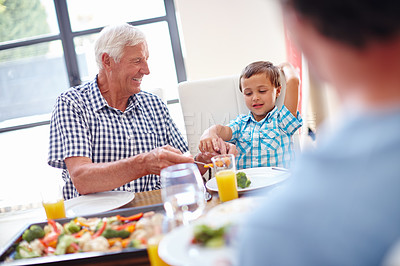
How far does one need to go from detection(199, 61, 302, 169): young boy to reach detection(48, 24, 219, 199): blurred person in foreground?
366 millimetres

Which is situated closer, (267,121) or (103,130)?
(103,130)

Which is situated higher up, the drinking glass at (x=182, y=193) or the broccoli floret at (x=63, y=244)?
the drinking glass at (x=182, y=193)

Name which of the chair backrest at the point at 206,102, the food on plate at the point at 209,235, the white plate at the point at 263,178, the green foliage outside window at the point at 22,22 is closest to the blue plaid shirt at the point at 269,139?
the chair backrest at the point at 206,102

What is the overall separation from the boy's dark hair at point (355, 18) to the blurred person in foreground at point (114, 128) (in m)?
1.14

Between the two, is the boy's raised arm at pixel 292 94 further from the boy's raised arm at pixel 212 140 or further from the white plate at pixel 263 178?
the white plate at pixel 263 178

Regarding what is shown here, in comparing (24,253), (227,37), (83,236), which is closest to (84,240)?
(83,236)

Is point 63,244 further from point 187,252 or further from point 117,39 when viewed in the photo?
point 117,39

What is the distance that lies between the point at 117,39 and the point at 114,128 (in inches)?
17.0

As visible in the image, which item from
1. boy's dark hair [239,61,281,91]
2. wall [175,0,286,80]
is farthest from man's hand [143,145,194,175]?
wall [175,0,286,80]

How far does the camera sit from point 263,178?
5.03 ft

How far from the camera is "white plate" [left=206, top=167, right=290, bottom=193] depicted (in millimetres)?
1423

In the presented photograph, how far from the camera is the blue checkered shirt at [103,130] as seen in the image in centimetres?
175

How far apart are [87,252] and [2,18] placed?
398 cm

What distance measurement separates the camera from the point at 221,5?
3830mm
